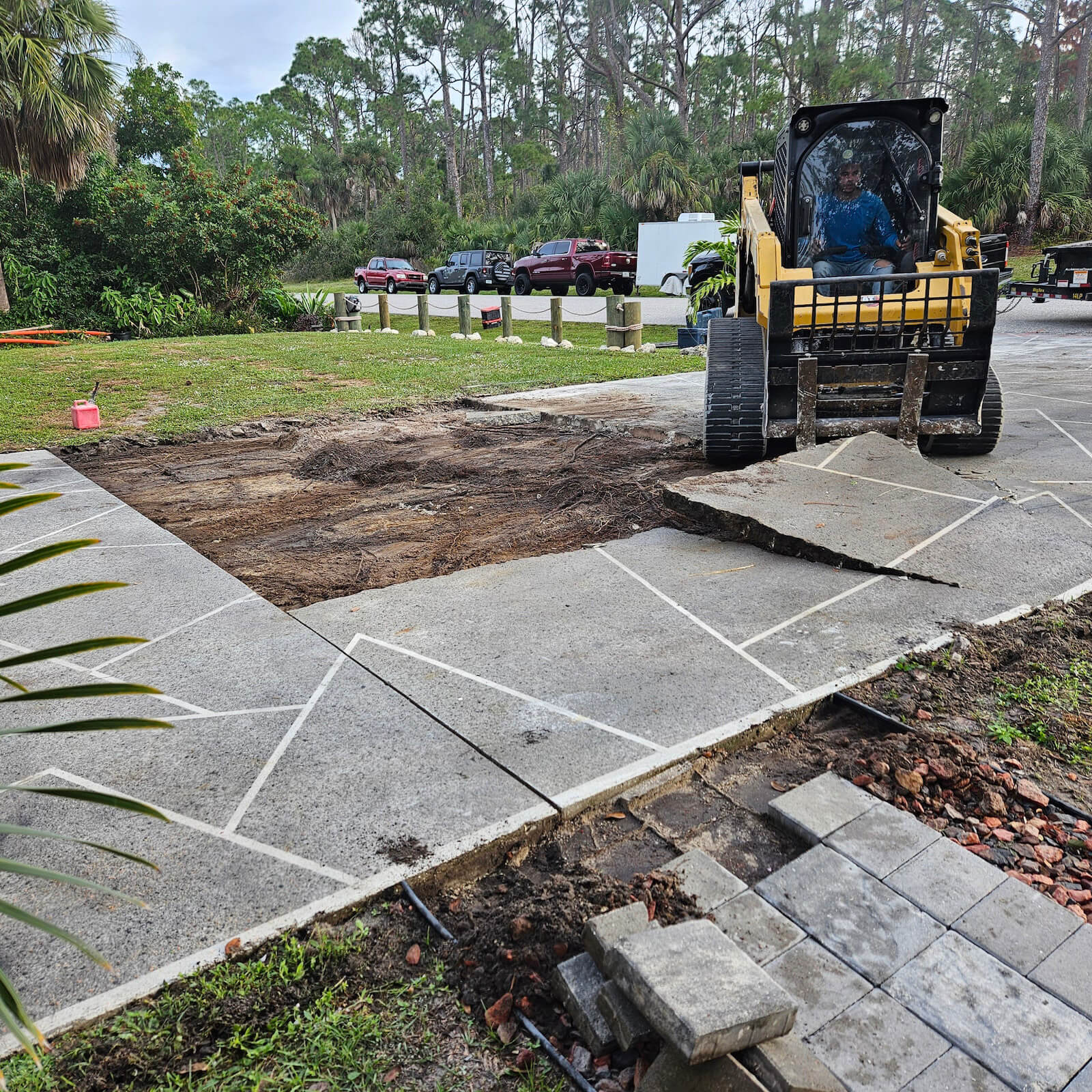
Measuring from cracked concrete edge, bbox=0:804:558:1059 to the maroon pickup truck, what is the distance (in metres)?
25.5

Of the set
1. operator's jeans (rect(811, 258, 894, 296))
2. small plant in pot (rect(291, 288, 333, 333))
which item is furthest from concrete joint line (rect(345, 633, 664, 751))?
small plant in pot (rect(291, 288, 333, 333))

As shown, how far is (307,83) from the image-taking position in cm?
6888

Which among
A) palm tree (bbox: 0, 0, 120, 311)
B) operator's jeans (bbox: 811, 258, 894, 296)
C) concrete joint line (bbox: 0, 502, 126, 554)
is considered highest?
palm tree (bbox: 0, 0, 120, 311)

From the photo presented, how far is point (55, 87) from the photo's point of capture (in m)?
15.4

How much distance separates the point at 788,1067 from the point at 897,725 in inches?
67.4

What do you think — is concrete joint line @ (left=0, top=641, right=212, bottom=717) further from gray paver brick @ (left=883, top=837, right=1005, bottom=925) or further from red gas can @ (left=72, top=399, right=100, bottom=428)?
red gas can @ (left=72, top=399, right=100, bottom=428)

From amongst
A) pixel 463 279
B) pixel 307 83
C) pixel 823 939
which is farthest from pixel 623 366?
pixel 307 83

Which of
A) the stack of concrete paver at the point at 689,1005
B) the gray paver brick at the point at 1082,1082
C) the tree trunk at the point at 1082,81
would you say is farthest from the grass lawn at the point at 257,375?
the tree trunk at the point at 1082,81

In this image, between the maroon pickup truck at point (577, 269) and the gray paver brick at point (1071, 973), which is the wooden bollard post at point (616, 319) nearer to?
the maroon pickup truck at point (577, 269)

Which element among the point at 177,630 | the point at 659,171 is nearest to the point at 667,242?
the point at 659,171

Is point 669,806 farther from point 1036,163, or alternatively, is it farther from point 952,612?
point 1036,163

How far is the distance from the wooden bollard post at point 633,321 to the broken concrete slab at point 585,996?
47.7 feet

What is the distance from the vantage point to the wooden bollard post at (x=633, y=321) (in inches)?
627

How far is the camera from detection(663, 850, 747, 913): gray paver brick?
7.70ft
